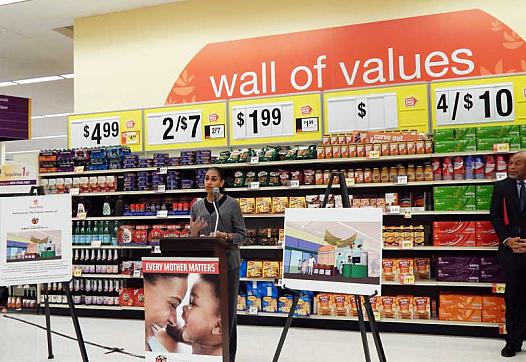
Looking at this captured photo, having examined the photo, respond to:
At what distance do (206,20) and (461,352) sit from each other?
5.92 metres

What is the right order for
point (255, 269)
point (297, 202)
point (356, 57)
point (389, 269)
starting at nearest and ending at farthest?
point (389, 269)
point (297, 202)
point (255, 269)
point (356, 57)

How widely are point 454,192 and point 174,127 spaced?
3820mm

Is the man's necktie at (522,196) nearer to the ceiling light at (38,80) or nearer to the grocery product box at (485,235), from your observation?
the grocery product box at (485,235)

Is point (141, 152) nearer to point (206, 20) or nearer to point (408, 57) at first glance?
point (206, 20)

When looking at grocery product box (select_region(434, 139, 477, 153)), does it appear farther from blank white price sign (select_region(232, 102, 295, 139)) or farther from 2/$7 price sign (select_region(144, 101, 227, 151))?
2/$7 price sign (select_region(144, 101, 227, 151))

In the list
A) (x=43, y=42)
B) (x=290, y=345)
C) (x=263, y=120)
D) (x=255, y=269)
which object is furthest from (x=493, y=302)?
(x=43, y=42)

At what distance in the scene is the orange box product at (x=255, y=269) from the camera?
6719mm

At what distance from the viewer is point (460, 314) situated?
233 inches

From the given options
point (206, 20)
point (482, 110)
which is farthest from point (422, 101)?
point (206, 20)

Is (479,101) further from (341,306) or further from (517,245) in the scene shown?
(341,306)

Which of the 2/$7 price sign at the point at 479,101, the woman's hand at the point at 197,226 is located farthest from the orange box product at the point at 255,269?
the 2/$7 price sign at the point at 479,101

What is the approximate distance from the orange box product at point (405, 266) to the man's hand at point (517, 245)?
1199 millimetres

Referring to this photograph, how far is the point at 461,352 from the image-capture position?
5.27 meters

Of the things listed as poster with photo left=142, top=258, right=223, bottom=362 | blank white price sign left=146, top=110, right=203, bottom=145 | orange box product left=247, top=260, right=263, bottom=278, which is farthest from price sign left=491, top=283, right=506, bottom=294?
blank white price sign left=146, top=110, right=203, bottom=145
